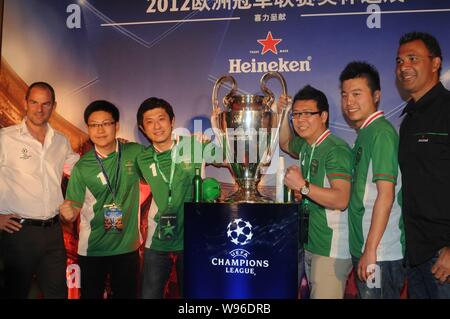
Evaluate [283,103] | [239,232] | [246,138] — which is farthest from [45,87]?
[239,232]

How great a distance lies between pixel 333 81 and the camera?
281 cm

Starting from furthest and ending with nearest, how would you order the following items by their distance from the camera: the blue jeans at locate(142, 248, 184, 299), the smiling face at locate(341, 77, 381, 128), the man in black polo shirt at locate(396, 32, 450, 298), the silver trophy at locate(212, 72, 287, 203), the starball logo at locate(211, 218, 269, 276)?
1. the blue jeans at locate(142, 248, 184, 299)
2. the smiling face at locate(341, 77, 381, 128)
3. the silver trophy at locate(212, 72, 287, 203)
4. the man in black polo shirt at locate(396, 32, 450, 298)
5. the starball logo at locate(211, 218, 269, 276)

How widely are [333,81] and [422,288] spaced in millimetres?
1150

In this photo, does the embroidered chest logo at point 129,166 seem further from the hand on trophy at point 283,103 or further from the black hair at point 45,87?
the hand on trophy at point 283,103

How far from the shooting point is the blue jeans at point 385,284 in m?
2.55

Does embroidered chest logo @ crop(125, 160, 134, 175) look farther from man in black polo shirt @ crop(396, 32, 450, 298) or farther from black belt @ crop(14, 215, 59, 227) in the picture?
man in black polo shirt @ crop(396, 32, 450, 298)

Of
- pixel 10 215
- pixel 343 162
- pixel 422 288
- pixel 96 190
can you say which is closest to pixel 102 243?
pixel 96 190

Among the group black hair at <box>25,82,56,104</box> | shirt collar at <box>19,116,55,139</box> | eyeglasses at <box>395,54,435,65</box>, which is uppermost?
eyeglasses at <box>395,54,435,65</box>

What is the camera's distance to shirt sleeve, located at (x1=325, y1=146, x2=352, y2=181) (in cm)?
262

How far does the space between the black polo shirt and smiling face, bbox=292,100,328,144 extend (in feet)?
1.47

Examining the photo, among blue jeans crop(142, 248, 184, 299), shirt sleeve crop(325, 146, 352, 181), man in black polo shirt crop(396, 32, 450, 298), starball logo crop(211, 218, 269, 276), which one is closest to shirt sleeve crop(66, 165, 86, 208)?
blue jeans crop(142, 248, 184, 299)

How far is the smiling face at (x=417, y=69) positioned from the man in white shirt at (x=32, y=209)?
186 centimetres

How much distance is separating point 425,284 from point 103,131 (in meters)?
1.88
